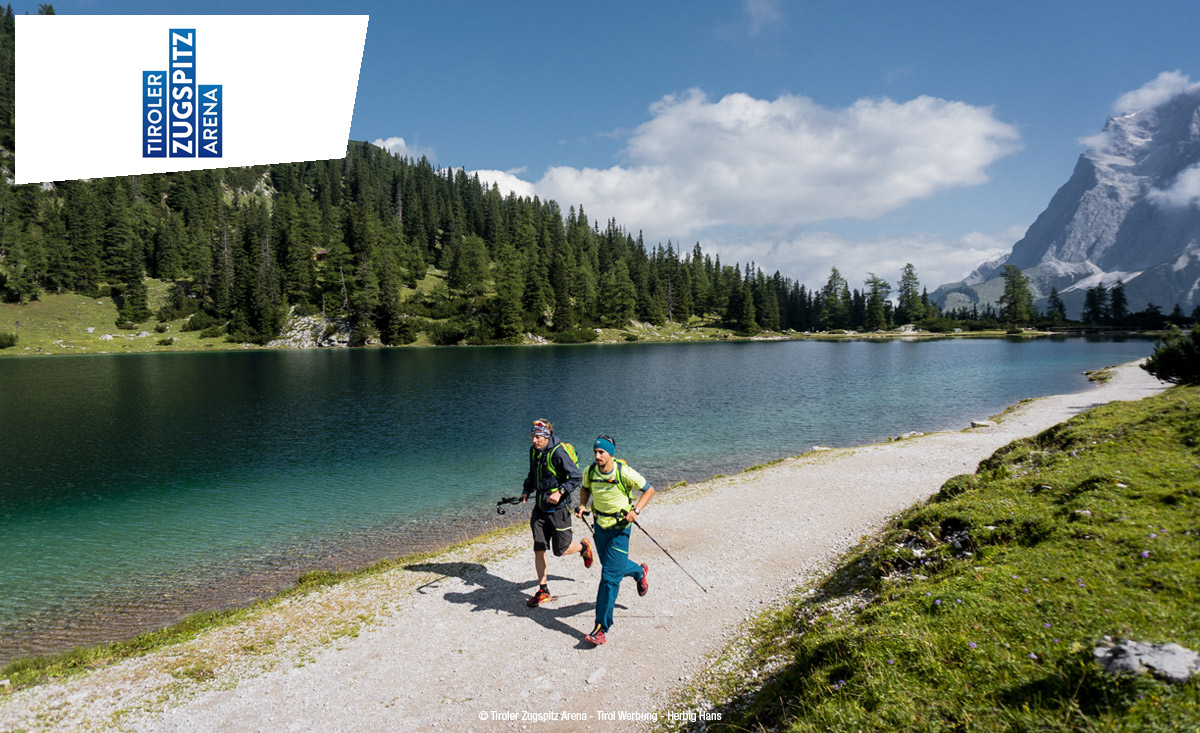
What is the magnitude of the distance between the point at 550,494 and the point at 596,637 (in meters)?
2.80

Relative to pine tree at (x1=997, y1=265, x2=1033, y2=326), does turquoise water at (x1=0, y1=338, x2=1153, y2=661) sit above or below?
below

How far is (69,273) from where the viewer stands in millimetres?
125375

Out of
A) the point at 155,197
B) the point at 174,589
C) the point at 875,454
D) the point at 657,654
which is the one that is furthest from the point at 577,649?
the point at 155,197

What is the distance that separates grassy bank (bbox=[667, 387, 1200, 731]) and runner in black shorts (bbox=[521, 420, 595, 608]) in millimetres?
3978

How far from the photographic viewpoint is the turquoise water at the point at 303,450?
1578 centimetres

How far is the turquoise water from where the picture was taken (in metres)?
15.8

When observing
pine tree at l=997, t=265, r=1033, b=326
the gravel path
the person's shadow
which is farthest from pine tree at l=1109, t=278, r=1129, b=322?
the person's shadow

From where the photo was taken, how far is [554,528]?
440 inches

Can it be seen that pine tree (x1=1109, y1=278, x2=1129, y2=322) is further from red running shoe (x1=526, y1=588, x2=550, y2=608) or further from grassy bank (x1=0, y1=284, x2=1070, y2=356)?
red running shoe (x1=526, y1=588, x2=550, y2=608)

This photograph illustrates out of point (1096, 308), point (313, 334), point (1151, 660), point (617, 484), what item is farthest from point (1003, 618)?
point (1096, 308)

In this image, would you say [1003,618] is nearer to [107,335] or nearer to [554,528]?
[554,528]

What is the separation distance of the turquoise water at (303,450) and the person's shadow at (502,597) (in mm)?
4651

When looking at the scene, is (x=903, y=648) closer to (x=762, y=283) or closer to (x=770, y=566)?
(x=770, y=566)

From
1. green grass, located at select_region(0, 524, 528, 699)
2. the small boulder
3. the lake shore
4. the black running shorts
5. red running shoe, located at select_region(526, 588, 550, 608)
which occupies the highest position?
the lake shore
